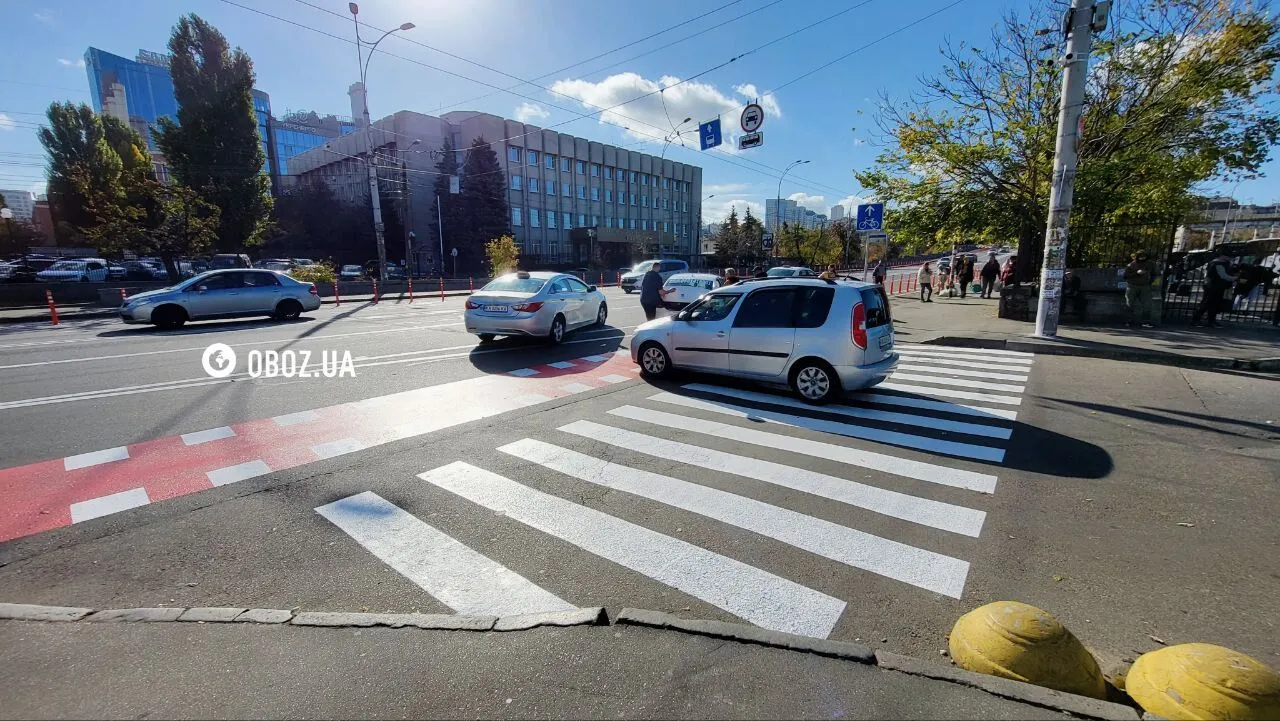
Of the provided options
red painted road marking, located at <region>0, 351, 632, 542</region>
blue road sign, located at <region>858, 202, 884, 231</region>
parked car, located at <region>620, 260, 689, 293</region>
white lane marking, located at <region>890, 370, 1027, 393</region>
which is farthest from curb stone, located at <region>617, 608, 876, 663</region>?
parked car, located at <region>620, 260, 689, 293</region>

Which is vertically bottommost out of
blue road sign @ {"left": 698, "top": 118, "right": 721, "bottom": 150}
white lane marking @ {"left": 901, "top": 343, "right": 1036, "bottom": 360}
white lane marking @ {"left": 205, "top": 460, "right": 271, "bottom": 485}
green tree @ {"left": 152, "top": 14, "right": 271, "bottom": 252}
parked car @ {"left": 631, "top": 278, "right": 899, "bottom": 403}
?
white lane marking @ {"left": 205, "top": 460, "right": 271, "bottom": 485}

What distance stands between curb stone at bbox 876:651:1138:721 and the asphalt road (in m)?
0.29

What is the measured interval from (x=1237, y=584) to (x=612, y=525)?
3769 millimetres

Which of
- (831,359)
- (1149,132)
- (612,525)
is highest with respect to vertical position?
(1149,132)

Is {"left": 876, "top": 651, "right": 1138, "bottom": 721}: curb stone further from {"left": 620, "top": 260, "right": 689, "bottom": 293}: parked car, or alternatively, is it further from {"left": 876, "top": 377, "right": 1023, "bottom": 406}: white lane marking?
{"left": 620, "top": 260, "right": 689, "bottom": 293}: parked car

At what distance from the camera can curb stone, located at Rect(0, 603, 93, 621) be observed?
2.79 meters

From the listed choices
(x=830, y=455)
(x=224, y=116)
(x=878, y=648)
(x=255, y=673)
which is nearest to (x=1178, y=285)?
(x=830, y=455)

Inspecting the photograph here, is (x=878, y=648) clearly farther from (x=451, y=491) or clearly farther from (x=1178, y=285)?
(x=1178, y=285)

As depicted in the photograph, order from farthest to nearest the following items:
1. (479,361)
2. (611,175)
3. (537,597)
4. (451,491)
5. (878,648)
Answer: (611,175), (479,361), (451,491), (537,597), (878,648)

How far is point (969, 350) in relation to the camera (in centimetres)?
1155

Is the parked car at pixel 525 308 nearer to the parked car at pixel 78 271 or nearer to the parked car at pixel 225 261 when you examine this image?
the parked car at pixel 225 261

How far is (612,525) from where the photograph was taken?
3.89 metres

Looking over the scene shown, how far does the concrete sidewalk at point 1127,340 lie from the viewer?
30.8 feet

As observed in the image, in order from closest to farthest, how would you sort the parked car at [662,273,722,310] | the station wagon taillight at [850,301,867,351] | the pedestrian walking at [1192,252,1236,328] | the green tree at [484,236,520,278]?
the station wagon taillight at [850,301,867,351]
the pedestrian walking at [1192,252,1236,328]
the parked car at [662,273,722,310]
the green tree at [484,236,520,278]
